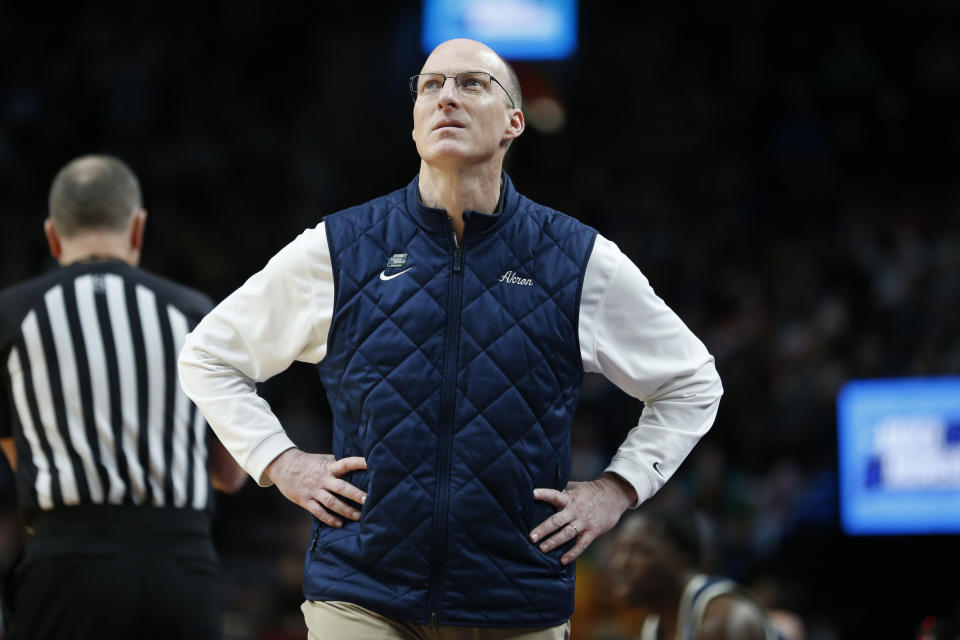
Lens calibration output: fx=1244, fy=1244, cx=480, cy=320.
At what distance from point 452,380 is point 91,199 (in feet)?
5.07

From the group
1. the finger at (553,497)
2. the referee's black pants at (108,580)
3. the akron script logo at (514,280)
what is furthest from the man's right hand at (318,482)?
the referee's black pants at (108,580)

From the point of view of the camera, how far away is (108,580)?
10.8 ft

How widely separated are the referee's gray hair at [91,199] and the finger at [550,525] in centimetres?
172

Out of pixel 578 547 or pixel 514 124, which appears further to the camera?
pixel 514 124

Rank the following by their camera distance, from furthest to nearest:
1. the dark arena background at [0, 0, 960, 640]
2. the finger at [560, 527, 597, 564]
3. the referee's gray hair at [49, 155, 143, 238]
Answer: the dark arena background at [0, 0, 960, 640] < the referee's gray hair at [49, 155, 143, 238] < the finger at [560, 527, 597, 564]

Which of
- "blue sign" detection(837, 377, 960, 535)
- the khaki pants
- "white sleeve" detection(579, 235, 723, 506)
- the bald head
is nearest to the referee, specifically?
the khaki pants

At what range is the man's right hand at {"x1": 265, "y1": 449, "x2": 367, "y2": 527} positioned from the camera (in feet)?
8.56

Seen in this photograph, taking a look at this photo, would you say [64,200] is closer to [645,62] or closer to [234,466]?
[234,466]

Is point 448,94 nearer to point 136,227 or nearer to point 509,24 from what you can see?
point 136,227

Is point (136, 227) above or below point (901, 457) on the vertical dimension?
above

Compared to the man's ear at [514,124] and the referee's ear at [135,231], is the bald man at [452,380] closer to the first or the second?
the man's ear at [514,124]

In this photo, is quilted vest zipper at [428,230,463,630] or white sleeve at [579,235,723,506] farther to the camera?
white sleeve at [579,235,723,506]

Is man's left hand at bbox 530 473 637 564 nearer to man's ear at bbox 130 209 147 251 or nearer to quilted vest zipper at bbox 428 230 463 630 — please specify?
quilted vest zipper at bbox 428 230 463 630

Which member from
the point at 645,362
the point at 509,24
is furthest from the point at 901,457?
the point at 509,24
